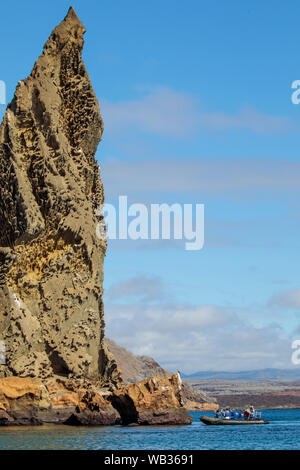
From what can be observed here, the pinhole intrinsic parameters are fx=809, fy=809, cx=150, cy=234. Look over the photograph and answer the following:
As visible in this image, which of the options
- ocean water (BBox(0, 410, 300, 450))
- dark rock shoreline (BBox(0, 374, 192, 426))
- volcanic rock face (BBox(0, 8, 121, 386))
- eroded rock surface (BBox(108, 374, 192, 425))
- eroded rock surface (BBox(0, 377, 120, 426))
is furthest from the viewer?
volcanic rock face (BBox(0, 8, 121, 386))

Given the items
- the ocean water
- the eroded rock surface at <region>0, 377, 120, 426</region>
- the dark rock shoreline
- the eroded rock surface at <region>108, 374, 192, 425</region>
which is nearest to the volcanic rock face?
the eroded rock surface at <region>0, 377, 120, 426</region>

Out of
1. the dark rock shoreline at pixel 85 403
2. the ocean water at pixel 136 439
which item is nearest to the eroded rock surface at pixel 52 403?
the dark rock shoreline at pixel 85 403

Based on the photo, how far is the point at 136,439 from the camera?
45.8 meters

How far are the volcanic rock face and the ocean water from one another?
27.1 ft

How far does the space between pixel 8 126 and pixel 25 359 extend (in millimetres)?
17516

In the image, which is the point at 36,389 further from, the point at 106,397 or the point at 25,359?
the point at 106,397

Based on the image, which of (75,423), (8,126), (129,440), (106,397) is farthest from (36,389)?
(8,126)

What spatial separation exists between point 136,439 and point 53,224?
851 inches

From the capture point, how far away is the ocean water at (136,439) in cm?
4134

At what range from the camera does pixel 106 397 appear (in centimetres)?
6162

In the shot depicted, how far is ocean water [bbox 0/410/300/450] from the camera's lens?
4134cm

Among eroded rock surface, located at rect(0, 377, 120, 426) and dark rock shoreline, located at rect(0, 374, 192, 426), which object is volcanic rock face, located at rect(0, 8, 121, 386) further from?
dark rock shoreline, located at rect(0, 374, 192, 426)

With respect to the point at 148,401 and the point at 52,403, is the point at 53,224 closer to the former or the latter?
the point at 52,403

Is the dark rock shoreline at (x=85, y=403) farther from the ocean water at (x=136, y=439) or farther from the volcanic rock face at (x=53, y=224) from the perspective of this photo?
the volcanic rock face at (x=53, y=224)
